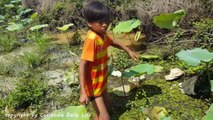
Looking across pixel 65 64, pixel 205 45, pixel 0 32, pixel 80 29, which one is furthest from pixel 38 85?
pixel 0 32

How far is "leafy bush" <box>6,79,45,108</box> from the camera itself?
11.1 ft

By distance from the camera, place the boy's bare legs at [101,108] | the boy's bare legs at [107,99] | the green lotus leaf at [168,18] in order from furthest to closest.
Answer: the green lotus leaf at [168,18] → the boy's bare legs at [107,99] → the boy's bare legs at [101,108]

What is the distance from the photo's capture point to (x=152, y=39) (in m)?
4.75

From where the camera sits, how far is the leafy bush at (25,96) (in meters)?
3.38

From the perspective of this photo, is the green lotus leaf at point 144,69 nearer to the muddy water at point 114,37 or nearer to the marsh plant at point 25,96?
the marsh plant at point 25,96

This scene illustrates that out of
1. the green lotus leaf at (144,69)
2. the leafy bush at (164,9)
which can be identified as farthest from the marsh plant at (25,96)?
the leafy bush at (164,9)

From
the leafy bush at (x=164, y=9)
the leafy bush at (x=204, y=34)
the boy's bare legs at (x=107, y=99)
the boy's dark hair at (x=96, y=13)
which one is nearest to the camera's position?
the boy's dark hair at (x=96, y=13)

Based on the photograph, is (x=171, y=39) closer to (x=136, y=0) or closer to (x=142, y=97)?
(x=142, y=97)

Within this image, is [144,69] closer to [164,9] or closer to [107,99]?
[107,99]

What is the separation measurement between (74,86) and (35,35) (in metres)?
2.23

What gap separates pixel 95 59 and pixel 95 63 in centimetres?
4

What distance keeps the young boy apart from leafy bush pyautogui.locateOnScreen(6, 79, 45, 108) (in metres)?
0.90

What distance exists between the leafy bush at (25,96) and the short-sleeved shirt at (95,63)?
928 mm

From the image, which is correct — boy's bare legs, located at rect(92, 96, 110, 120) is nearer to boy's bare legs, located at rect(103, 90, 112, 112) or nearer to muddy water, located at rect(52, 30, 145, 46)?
boy's bare legs, located at rect(103, 90, 112, 112)
